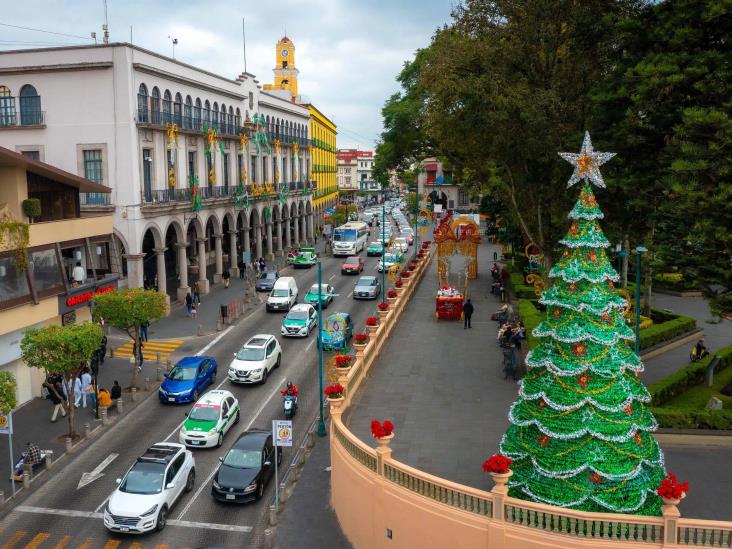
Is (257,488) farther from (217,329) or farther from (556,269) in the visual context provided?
(217,329)

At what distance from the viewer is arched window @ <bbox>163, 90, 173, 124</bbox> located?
135 ft

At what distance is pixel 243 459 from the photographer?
61.8 ft

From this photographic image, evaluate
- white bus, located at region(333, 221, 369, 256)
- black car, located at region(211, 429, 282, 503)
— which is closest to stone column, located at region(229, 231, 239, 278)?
white bus, located at region(333, 221, 369, 256)

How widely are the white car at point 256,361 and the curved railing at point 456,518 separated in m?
11.3

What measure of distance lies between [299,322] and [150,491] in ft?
58.6

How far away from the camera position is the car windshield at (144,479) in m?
17.1

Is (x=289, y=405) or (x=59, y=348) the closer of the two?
(x=59, y=348)

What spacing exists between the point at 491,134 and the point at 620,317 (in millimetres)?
13692

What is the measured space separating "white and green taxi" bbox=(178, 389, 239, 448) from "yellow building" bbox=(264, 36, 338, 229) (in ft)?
196

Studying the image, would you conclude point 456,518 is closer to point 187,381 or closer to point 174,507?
point 174,507

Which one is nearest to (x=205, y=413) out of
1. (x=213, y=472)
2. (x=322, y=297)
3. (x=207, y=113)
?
(x=213, y=472)

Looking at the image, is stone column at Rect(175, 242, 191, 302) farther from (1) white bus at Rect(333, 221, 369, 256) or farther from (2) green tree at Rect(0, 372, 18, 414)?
(2) green tree at Rect(0, 372, 18, 414)

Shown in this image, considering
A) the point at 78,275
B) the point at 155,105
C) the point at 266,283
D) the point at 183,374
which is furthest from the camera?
the point at 266,283

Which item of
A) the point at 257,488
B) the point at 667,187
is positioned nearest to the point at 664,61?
the point at 667,187
